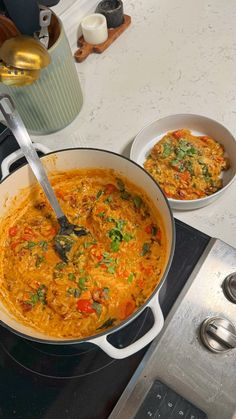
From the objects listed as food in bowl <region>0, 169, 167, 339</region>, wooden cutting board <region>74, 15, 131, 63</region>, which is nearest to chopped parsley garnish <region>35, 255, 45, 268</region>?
food in bowl <region>0, 169, 167, 339</region>

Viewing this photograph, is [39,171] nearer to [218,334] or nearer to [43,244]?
[43,244]

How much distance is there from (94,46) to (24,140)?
0.66 m

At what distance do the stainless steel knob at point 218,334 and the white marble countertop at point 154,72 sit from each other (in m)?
0.36

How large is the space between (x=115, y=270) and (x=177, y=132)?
444 mm

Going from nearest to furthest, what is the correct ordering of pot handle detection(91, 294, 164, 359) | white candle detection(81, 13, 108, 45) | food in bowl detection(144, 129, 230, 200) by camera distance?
pot handle detection(91, 294, 164, 359) < food in bowl detection(144, 129, 230, 200) < white candle detection(81, 13, 108, 45)

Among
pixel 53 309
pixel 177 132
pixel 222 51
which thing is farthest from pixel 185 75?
pixel 53 309

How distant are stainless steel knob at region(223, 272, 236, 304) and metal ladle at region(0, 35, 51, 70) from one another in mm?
609

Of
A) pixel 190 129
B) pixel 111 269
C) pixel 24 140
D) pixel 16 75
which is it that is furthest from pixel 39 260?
pixel 190 129

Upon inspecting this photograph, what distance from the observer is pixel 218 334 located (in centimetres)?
69

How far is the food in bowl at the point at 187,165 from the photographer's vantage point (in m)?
0.92

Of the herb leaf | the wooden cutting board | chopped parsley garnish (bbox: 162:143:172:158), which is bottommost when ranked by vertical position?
the herb leaf

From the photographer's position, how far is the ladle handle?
0.71 meters

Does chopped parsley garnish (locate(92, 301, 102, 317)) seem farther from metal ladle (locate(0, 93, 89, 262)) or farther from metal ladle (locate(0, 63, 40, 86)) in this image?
metal ladle (locate(0, 63, 40, 86))

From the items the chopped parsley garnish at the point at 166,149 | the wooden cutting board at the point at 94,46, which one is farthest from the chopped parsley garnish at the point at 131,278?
the wooden cutting board at the point at 94,46
